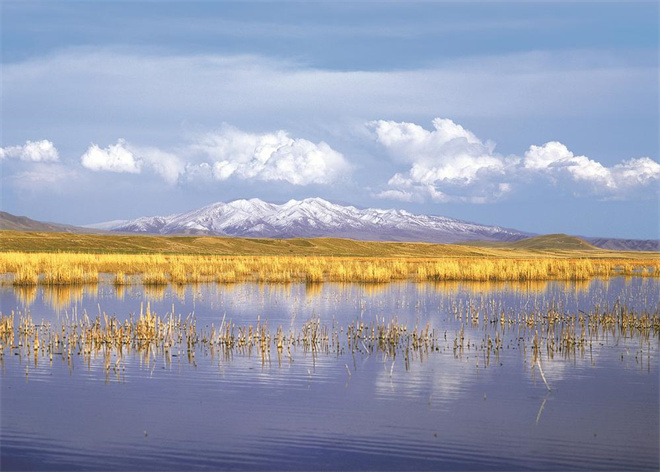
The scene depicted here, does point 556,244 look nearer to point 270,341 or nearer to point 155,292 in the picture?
point 155,292

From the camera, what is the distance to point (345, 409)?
13008 millimetres

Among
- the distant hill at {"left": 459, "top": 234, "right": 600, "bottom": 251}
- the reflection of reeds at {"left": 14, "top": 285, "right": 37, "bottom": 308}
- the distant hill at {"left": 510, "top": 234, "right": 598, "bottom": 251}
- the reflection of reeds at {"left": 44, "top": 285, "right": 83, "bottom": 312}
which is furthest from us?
the distant hill at {"left": 510, "top": 234, "right": 598, "bottom": 251}

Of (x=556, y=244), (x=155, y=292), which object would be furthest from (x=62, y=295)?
(x=556, y=244)

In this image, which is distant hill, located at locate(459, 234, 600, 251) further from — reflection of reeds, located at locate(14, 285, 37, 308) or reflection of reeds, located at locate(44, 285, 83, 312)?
reflection of reeds, located at locate(14, 285, 37, 308)

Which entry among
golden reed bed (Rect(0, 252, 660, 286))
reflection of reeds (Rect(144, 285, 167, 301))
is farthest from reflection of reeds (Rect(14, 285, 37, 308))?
reflection of reeds (Rect(144, 285, 167, 301))

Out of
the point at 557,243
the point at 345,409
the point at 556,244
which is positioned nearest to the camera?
the point at 345,409

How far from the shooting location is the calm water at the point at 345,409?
34.5 feet

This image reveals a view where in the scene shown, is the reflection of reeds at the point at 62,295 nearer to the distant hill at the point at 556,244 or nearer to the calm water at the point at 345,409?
the calm water at the point at 345,409

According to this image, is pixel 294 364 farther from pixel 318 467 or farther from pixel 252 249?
pixel 252 249

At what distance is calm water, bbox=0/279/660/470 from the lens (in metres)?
10.5

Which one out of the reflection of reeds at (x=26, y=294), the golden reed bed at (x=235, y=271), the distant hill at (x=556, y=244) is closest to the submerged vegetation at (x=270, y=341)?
the reflection of reeds at (x=26, y=294)

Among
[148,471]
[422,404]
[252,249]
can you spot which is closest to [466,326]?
[422,404]

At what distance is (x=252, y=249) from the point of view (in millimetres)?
92375

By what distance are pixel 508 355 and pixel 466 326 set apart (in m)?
5.25
